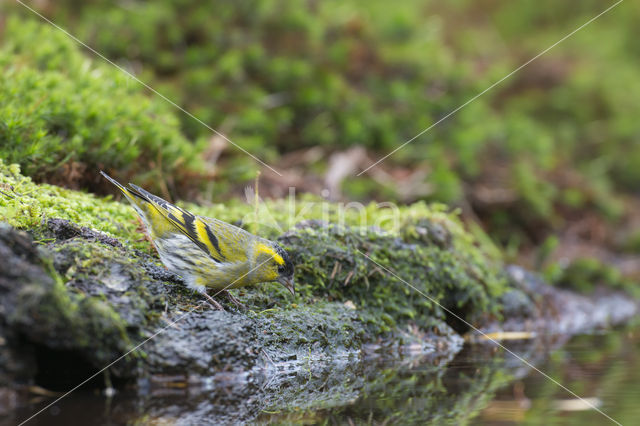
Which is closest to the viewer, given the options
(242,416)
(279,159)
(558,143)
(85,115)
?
(242,416)

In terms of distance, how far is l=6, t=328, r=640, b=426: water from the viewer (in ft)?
9.58

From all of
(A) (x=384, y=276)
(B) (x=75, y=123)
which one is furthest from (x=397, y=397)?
(B) (x=75, y=123)

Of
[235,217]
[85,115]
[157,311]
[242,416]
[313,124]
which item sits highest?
[313,124]

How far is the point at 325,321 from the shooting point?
174 inches

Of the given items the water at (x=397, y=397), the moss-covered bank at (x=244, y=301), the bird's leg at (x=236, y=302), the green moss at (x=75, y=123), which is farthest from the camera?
the green moss at (x=75, y=123)

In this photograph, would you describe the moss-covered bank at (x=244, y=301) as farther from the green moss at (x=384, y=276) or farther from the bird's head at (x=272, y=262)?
the bird's head at (x=272, y=262)

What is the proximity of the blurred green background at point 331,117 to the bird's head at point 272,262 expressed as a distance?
1753 mm

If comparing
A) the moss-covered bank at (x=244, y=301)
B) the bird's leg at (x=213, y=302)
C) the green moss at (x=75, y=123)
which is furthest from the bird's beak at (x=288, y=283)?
the green moss at (x=75, y=123)

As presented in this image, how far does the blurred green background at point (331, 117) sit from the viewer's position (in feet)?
20.5

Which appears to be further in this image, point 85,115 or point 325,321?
point 85,115

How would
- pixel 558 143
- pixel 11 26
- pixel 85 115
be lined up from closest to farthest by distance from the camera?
1. pixel 85 115
2. pixel 11 26
3. pixel 558 143

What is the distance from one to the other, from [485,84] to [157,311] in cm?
710

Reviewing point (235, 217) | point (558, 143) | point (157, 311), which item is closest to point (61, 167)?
point (235, 217)

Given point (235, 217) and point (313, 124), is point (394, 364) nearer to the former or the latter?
point (235, 217)
